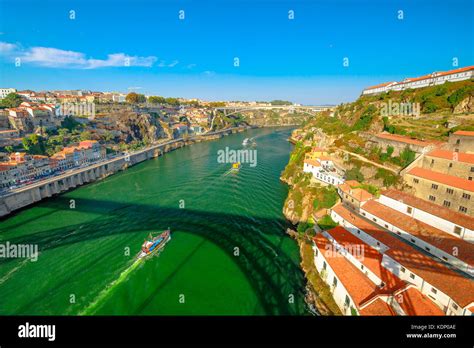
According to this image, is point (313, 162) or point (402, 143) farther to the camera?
point (313, 162)

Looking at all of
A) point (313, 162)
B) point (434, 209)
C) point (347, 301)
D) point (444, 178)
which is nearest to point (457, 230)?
point (434, 209)

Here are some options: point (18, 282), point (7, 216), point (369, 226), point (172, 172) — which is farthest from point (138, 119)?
point (369, 226)

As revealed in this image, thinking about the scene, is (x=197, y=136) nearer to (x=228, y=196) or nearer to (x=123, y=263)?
(x=228, y=196)

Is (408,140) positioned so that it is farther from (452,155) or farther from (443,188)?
(443,188)

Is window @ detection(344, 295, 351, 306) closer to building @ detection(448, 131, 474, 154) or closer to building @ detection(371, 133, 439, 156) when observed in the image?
building @ detection(371, 133, 439, 156)

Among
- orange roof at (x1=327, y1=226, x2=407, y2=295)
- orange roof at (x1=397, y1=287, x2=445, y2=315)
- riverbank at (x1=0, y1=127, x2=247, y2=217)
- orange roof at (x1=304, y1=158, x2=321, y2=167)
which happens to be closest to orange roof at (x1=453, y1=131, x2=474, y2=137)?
orange roof at (x1=304, y1=158, x2=321, y2=167)

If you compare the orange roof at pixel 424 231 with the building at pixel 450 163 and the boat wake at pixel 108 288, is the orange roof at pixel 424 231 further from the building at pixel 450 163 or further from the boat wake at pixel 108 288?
the boat wake at pixel 108 288
